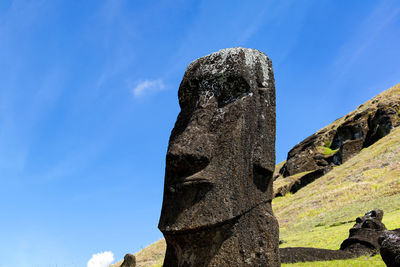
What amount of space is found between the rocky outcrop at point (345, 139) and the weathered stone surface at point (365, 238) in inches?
1430

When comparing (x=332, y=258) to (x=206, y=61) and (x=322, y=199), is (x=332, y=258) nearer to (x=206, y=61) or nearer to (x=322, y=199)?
(x=206, y=61)

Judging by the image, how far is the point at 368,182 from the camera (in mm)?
33500

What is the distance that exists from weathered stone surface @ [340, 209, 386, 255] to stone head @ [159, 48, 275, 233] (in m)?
7.82

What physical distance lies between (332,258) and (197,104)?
8.51 metres

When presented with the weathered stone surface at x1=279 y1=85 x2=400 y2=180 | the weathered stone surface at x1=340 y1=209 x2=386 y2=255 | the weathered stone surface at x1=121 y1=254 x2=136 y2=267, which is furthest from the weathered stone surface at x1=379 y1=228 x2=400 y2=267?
the weathered stone surface at x1=279 y1=85 x2=400 y2=180

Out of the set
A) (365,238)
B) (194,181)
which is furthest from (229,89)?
(365,238)

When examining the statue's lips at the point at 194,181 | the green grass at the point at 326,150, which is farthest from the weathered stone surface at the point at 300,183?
the statue's lips at the point at 194,181

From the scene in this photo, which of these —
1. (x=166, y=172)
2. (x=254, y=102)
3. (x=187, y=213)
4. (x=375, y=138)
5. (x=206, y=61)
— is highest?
(x=375, y=138)

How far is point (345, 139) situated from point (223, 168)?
62474mm

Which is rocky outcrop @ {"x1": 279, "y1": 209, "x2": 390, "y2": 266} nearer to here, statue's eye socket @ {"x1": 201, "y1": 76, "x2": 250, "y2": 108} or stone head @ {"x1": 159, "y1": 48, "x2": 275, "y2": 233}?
stone head @ {"x1": 159, "y1": 48, "x2": 275, "y2": 233}

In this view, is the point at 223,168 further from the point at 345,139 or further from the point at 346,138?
the point at 345,139

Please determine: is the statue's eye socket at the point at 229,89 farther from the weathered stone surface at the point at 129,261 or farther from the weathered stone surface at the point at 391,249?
the weathered stone surface at the point at 129,261

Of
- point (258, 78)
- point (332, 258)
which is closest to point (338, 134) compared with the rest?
point (332, 258)

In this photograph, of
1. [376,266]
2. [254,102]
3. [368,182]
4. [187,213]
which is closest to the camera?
[187,213]
